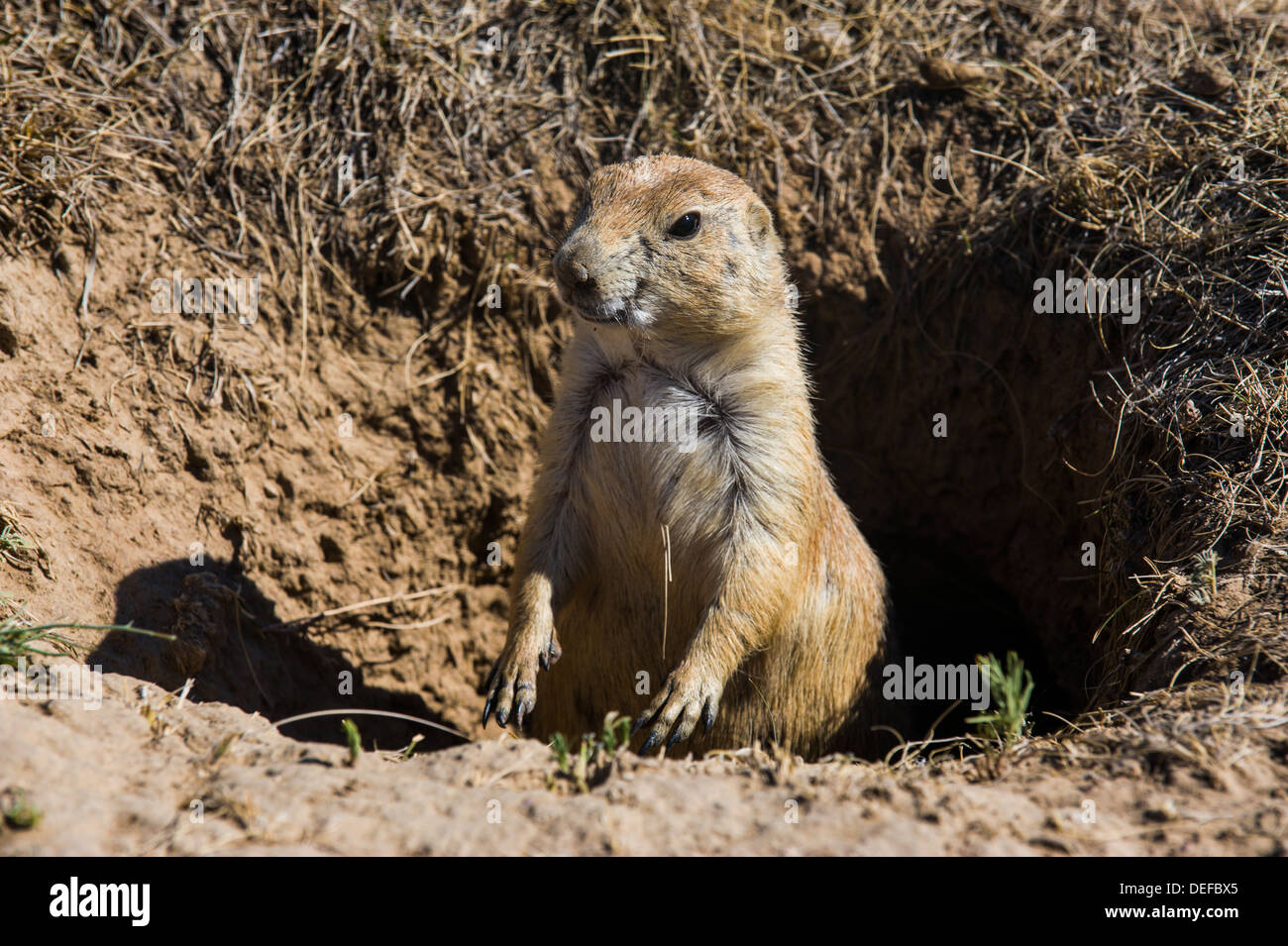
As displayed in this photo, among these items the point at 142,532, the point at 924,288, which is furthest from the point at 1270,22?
the point at 142,532

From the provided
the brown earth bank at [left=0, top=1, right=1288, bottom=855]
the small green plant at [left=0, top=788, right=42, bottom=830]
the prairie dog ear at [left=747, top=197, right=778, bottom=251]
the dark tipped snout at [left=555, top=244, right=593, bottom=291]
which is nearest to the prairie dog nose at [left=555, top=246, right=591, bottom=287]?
the dark tipped snout at [left=555, top=244, right=593, bottom=291]

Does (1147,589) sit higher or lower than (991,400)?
lower

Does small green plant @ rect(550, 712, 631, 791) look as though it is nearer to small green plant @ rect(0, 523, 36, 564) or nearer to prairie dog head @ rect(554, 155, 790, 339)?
prairie dog head @ rect(554, 155, 790, 339)

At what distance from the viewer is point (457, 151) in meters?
6.27

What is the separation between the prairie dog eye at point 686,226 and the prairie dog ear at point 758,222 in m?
0.36

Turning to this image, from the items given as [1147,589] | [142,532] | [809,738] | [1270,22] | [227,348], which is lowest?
[809,738]

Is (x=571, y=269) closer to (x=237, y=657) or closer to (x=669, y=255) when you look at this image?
(x=669, y=255)

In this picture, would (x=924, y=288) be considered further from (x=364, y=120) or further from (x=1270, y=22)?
(x=364, y=120)

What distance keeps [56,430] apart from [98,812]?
276 centimetres

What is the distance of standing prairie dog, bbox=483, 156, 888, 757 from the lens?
4348mm

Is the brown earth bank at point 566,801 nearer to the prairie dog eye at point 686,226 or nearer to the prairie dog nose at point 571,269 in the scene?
the prairie dog nose at point 571,269

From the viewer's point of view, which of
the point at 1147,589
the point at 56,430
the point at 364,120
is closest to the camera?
the point at 1147,589

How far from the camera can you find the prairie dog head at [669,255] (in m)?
4.17

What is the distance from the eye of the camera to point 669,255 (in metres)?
4.34
